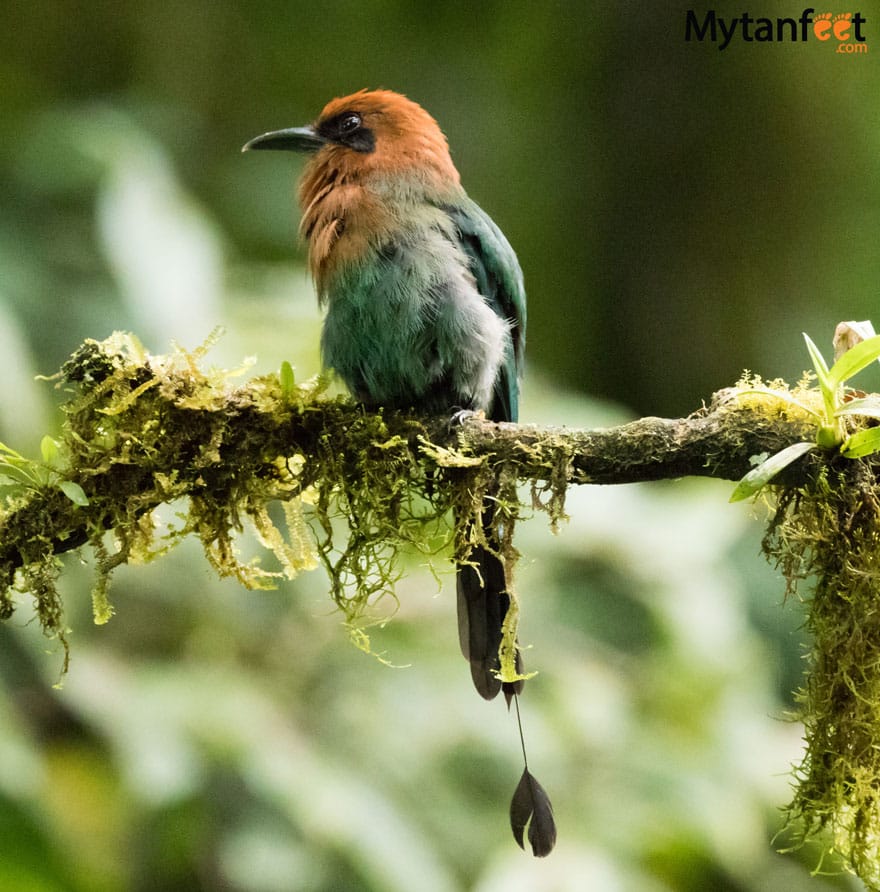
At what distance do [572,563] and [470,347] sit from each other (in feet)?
5.22

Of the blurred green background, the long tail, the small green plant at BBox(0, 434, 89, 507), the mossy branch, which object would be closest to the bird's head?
the blurred green background

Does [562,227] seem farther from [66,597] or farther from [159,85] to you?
[66,597]

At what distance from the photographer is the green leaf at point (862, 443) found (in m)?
2.06

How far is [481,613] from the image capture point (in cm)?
265

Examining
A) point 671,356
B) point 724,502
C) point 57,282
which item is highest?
point 57,282

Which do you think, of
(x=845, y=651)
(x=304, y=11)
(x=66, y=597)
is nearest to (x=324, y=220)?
(x=66, y=597)

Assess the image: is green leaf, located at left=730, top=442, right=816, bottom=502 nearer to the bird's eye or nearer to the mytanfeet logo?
the bird's eye

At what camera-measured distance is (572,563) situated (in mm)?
4180

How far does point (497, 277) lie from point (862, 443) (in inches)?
46.9

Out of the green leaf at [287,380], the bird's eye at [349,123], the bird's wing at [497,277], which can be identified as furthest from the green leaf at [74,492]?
the bird's eye at [349,123]

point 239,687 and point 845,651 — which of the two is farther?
point 239,687

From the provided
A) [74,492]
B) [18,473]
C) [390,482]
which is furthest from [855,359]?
[18,473]

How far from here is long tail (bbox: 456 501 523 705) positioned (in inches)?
104

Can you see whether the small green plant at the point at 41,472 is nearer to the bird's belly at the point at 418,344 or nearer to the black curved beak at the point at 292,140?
the bird's belly at the point at 418,344
